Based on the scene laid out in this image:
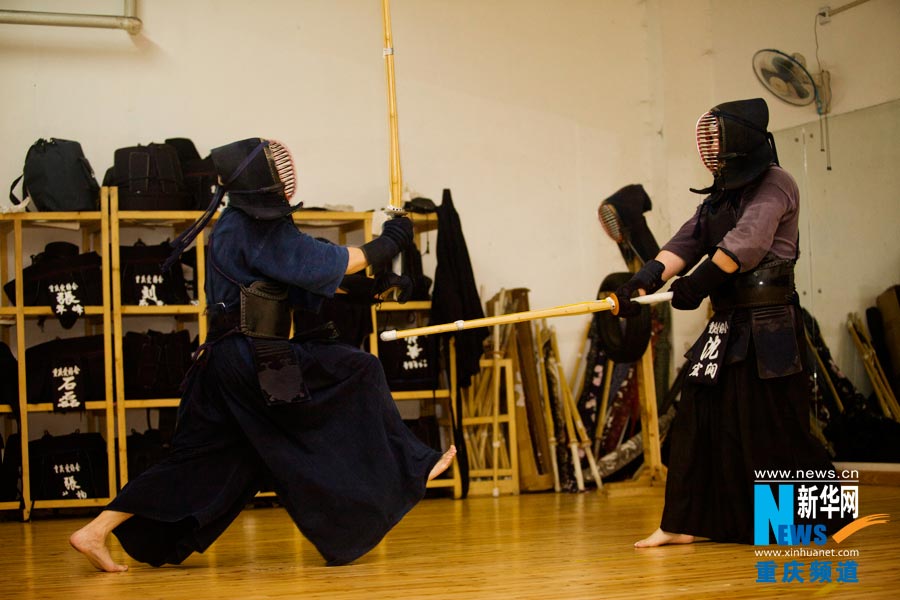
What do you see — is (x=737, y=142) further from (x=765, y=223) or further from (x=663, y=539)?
(x=663, y=539)

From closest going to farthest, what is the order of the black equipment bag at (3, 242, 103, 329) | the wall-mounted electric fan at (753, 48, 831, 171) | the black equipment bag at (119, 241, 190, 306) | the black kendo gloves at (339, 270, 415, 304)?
the black kendo gloves at (339, 270, 415, 304), the black equipment bag at (3, 242, 103, 329), the black equipment bag at (119, 241, 190, 306), the wall-mounted electric fan at (753, 48, 831, 171)

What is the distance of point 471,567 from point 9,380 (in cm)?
338

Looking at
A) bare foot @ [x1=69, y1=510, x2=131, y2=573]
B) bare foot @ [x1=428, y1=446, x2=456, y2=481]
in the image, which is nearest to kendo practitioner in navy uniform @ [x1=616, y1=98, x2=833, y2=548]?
bare foot @ [x1=428, y1=446, x2=456, y2=481]

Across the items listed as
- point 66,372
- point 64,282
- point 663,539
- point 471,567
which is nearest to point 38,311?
point 64,282

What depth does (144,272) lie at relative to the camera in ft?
18.6

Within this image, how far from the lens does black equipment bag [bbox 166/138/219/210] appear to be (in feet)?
18.8

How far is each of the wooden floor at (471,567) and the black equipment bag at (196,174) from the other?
194cm

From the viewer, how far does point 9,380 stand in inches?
218

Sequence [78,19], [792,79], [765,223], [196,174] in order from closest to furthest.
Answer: [765,223] < [196,174] < [78,19] < [792,79]

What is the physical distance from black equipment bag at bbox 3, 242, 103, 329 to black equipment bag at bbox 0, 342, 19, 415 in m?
0.31

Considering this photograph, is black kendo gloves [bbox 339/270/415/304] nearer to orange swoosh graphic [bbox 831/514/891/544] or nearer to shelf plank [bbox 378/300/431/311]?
orange swoosh graphic [bbox 831/514/891/544]

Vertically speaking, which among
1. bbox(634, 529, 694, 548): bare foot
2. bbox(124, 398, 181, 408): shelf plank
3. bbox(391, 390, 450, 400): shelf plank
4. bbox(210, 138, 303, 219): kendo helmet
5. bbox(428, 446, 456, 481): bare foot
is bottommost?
bbox(634, 529, 694, 548): bare foot

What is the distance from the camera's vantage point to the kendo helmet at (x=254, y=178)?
11.2 feet

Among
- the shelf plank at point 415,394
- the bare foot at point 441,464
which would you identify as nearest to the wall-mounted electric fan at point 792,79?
the shelf plank at point 415,394
